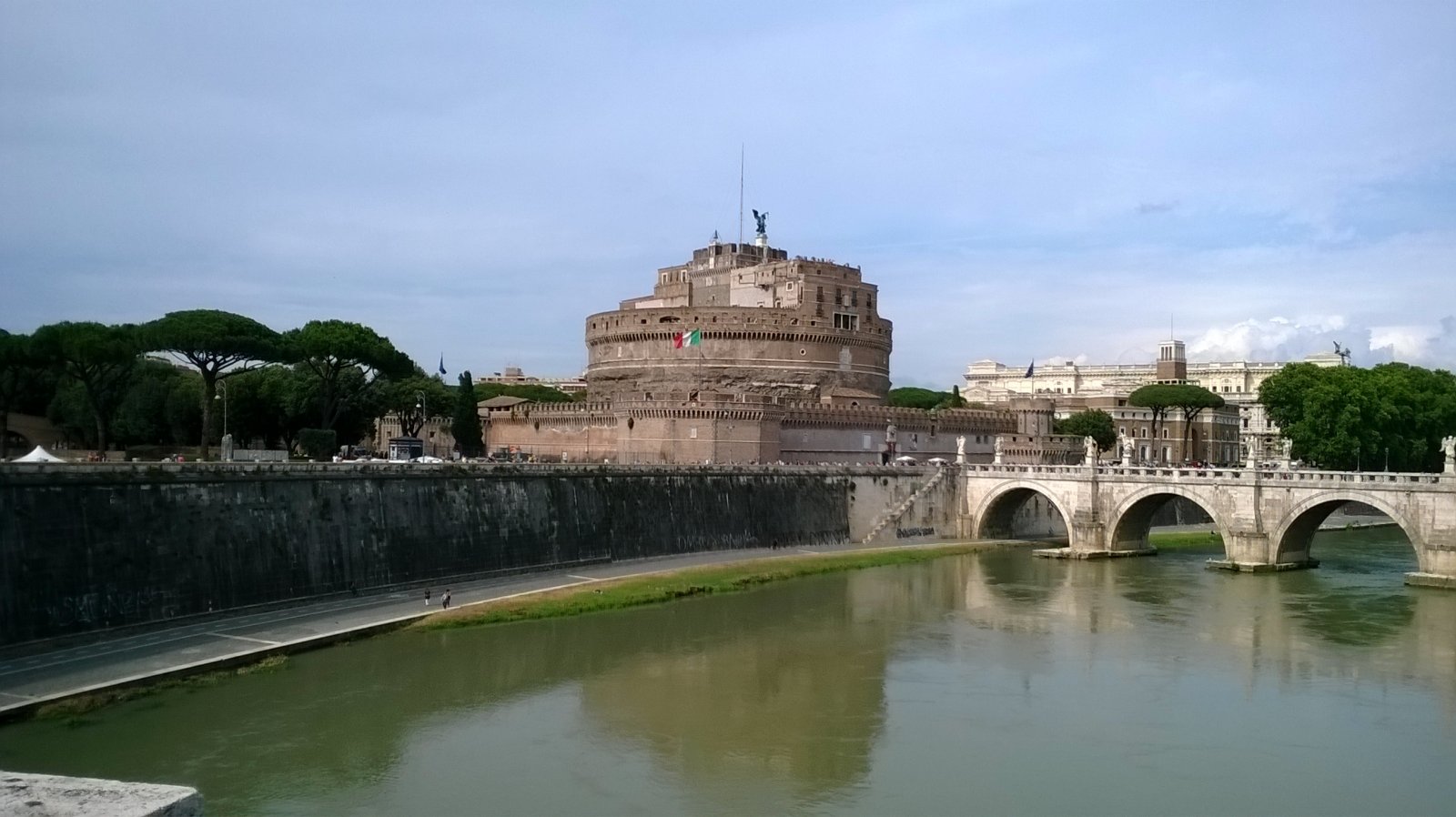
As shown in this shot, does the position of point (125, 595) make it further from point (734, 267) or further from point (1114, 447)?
point (1114, 447)

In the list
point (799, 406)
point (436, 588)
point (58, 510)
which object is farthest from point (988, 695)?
point (799, 406)

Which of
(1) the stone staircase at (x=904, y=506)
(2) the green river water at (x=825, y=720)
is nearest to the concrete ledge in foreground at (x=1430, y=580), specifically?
(2) the green river water at (x=825, y=720)

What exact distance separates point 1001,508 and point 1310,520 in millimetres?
12504

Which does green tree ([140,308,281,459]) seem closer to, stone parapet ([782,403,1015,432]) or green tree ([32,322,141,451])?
green tree ([32,322,141,451])

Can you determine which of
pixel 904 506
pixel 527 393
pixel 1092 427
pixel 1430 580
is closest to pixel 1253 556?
pixel 1430 580

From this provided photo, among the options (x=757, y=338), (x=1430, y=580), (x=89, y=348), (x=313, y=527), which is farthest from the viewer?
(x=757, y=338)

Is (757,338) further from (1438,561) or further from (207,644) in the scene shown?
(207,644)

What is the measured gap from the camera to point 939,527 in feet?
153

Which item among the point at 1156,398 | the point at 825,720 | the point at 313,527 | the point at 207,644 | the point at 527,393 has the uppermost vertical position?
the point at 527,393

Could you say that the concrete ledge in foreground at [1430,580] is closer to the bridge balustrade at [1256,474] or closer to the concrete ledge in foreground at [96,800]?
the bridge balustrade at [1256,474]

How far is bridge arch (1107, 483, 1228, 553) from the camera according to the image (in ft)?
130

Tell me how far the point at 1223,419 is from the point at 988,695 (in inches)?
2545

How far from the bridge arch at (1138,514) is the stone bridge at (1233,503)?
0.04m

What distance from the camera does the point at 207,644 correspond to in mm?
21578
